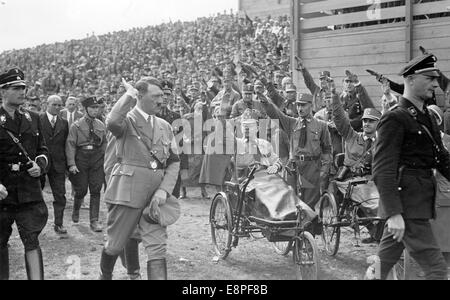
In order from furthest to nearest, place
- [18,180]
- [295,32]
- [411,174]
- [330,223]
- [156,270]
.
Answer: [295,32] < [330,223] < [18,180] < [156,270] < [411,174]

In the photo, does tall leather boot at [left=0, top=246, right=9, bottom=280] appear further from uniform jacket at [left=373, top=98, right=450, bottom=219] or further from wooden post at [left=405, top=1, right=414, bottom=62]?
wooden post at [left=405, top=1, right=414, bottom=62]

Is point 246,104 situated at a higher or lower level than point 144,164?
higher

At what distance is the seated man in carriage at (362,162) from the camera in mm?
6059

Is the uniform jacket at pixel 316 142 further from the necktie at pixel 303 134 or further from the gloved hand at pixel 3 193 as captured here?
the gloved hand at pixel 3 193

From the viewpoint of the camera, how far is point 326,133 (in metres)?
7.42

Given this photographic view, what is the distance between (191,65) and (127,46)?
8.61 meters

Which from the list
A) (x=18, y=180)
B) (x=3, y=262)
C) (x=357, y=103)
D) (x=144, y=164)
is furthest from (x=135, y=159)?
(x=357, y=103)

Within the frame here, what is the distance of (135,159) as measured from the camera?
4840 mm

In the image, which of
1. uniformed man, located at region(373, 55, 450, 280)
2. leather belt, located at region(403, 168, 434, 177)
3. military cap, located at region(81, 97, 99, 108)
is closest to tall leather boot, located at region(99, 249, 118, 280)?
uniformed man, located at region(373, 55, 450, 280)

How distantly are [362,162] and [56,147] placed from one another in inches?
192

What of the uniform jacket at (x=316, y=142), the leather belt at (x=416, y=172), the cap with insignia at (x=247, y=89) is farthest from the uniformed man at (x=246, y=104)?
the leather belt at (x=416, y=172)

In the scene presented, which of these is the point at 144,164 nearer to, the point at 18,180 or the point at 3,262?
the point at 18,180

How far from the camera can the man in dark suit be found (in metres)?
8.30

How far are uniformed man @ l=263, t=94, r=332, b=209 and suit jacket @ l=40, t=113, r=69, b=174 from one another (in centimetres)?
377
